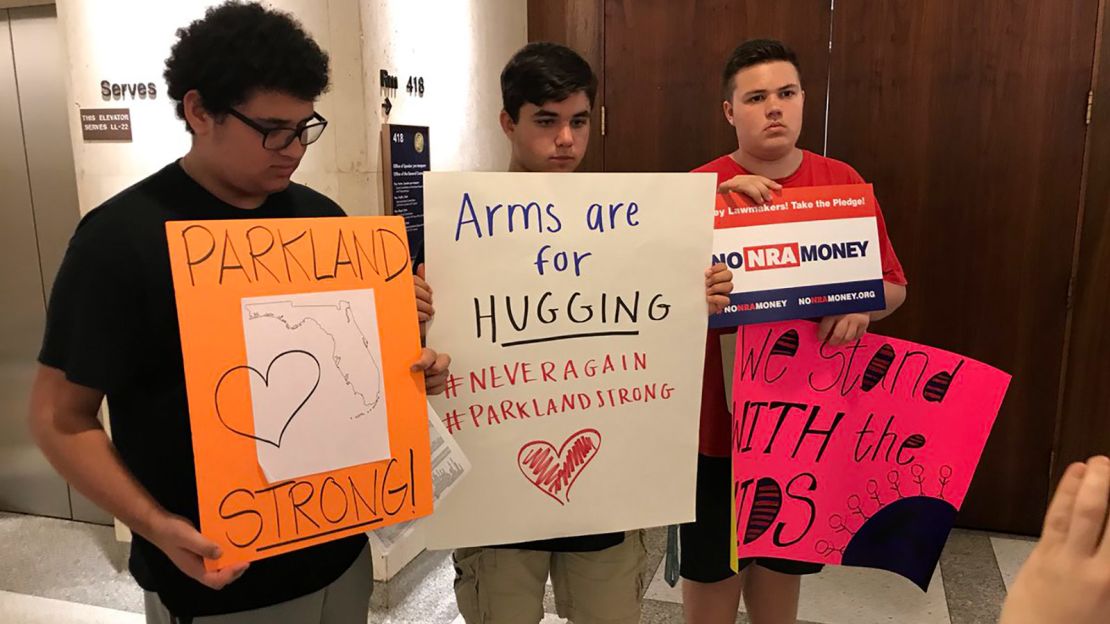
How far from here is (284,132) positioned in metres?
0.99

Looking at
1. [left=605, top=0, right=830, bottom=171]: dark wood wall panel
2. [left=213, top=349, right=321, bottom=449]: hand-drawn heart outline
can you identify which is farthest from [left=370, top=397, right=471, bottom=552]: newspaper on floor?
[left=605, top=0, right=830, bottom=171]: dark wood wall panel

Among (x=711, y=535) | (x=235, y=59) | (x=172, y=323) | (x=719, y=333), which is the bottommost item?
(x=711, y=535)

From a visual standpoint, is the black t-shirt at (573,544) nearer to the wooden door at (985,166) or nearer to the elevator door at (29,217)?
→ the wooden door at (985,166)

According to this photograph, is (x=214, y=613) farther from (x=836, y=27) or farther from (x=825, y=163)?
(x=836, y=27)

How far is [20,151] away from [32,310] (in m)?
0.60

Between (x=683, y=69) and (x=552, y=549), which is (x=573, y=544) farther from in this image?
(x=683, y=69)

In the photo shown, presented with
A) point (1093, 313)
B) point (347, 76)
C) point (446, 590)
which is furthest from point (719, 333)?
point (1093, 313)

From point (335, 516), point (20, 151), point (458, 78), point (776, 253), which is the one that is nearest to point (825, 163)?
point (776, 253)

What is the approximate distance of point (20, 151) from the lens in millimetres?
2783

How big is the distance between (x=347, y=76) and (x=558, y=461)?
1.25 meters

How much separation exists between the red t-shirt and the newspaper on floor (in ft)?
1.86

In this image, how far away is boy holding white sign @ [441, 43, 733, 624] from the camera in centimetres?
130

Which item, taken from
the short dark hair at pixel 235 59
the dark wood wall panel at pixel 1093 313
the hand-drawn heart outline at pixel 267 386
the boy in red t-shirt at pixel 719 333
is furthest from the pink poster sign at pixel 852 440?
the dark wood wall panel at pixel 1093 313

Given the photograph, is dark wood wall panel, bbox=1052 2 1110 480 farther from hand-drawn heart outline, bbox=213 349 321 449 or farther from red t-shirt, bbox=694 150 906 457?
hand-drawn heart outline, bbox=213 349 321 449
